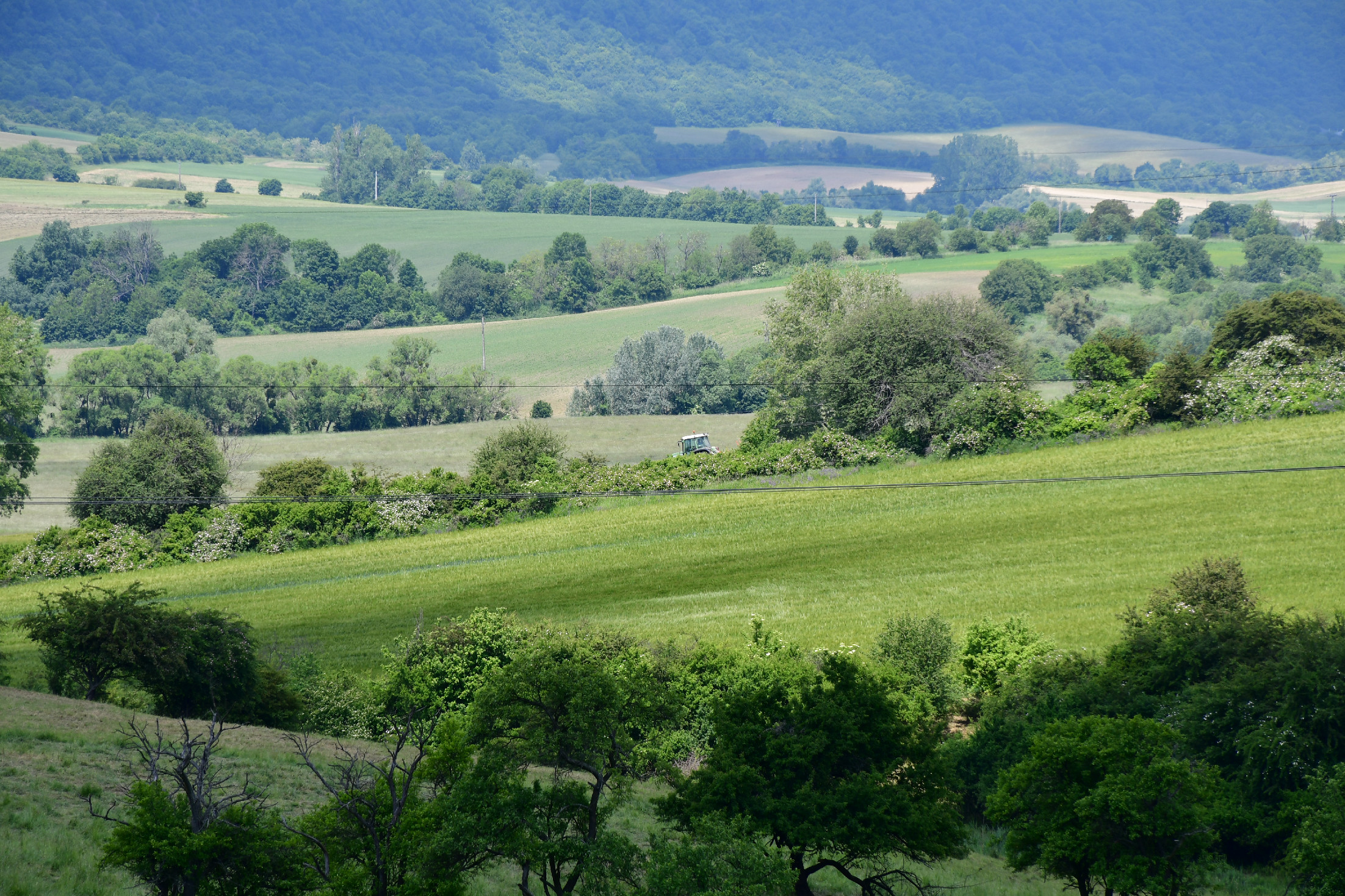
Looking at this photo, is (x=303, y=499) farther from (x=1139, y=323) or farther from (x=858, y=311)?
(x=1139, y=323)

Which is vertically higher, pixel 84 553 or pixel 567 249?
pixel 567 249

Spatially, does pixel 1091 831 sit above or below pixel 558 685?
below

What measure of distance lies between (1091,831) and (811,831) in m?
4.27

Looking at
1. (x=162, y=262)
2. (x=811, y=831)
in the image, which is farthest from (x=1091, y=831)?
(x=162, y=262)

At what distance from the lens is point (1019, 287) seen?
121938 mm

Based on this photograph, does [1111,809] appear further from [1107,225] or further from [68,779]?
[1107,225]

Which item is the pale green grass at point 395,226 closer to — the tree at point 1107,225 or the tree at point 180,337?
the tree at point 1107,225

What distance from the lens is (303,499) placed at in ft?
168

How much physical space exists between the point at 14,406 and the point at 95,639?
3438cm

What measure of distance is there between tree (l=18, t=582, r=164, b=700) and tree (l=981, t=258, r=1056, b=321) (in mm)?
100349

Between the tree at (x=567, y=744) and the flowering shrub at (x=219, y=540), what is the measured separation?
3253cm

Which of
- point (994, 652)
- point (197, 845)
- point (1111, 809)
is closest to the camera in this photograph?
A: point (197, 845)

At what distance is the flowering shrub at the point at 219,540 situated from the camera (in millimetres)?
49969

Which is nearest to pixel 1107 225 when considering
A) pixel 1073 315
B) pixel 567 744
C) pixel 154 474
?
pixel 1073 315
